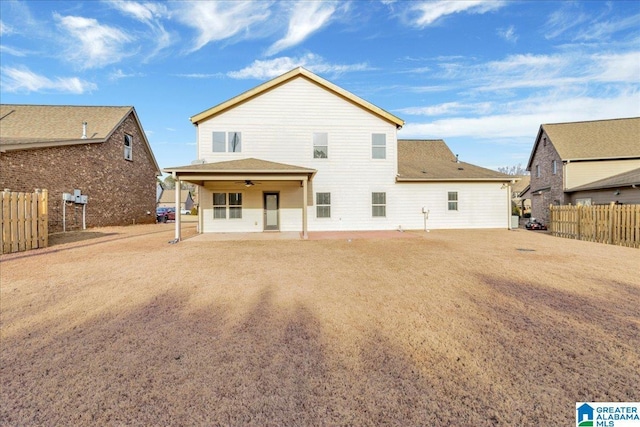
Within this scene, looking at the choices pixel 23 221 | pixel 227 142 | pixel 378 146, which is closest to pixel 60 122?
pixel 227 142

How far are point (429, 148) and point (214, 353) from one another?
70.4ft

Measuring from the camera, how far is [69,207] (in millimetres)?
15898

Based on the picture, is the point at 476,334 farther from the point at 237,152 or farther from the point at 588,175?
the point at 588,175

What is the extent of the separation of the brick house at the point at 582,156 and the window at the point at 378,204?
45.1ft

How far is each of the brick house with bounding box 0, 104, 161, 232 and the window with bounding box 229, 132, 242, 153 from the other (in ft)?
28.8

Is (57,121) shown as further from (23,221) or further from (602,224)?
(602,224)

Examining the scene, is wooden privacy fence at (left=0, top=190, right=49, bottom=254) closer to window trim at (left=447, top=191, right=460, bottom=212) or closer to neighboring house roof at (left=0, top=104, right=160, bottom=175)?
neighboring house roof at (left=0, top=104, right=160, bottom=175)

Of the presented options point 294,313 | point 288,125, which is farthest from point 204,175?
point 294,313

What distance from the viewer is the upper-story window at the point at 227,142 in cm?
1485

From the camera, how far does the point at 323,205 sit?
15273 mm

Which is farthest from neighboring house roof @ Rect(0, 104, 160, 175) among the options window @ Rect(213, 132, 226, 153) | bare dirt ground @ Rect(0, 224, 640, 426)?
bare dirt ground @ Rect(0, 224, 640, 426)

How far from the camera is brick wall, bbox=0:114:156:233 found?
45.1 ft

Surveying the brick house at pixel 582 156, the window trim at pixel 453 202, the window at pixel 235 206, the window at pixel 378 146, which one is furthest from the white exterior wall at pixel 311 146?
the brick house at pixel 582 156

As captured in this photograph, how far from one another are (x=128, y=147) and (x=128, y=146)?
70 millimetres
